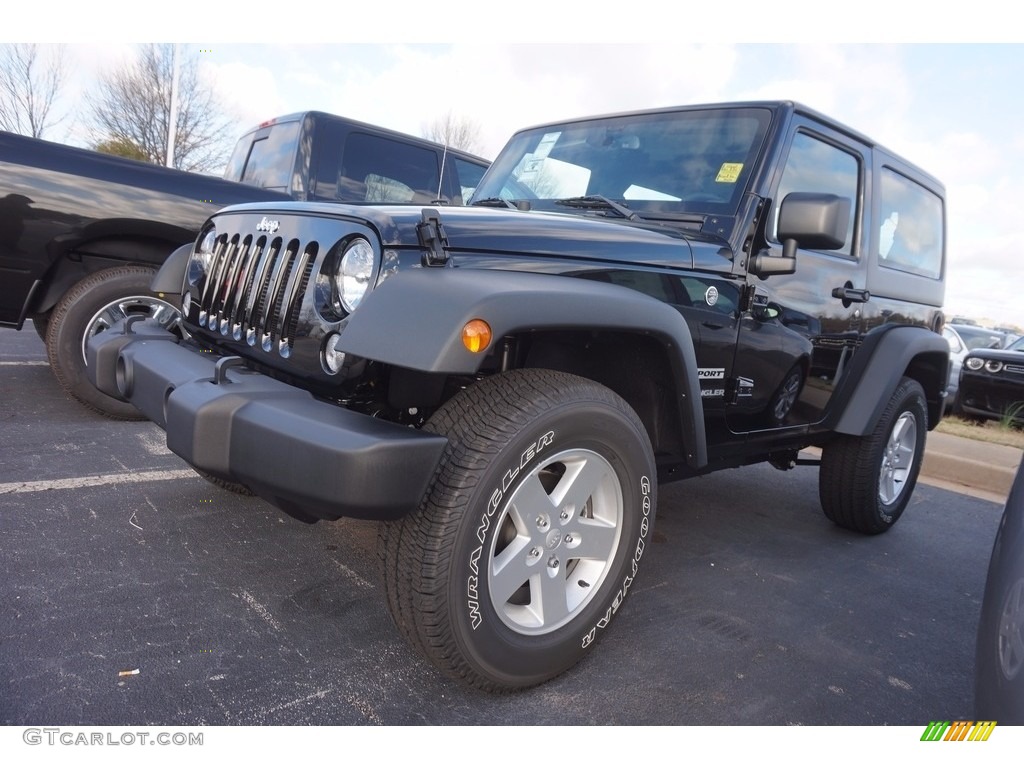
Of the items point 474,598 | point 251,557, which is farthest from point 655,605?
point 251,557

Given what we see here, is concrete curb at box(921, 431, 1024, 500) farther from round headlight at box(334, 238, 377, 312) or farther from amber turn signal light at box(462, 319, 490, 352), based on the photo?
round headlight at box(334, 238, 377, 312)

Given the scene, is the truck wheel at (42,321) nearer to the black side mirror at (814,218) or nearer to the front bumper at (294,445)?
the front bumper at (294,445)

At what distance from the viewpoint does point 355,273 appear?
200 cm

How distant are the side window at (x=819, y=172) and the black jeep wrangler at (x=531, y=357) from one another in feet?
0.05

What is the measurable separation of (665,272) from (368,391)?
112 centimetres

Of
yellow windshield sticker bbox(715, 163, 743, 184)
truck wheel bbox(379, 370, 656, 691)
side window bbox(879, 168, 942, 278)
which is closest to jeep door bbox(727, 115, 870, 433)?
yellow windshield sticker bbox(715, 163, 743, 184)

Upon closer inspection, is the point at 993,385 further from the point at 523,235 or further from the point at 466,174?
the point at 523,235

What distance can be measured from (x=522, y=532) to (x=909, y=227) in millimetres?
3289

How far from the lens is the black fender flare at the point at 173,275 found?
2938 mm

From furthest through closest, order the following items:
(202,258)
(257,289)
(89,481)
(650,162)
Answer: (89,481) → (650,162) → (202,258) → (257,289)

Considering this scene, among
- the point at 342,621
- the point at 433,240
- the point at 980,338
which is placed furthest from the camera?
the point at 980,338

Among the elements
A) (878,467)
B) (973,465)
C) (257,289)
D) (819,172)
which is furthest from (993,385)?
(257,289)

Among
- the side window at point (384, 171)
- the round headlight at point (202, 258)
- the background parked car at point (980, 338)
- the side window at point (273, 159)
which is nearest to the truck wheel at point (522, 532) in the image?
the round headlight at point (202, 258)

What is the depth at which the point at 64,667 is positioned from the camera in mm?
1981
